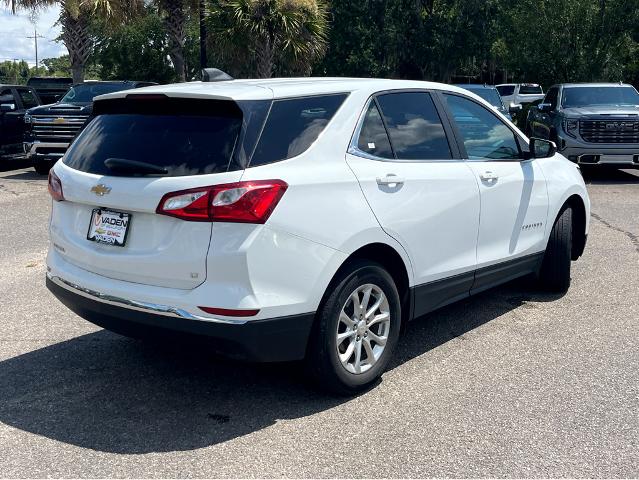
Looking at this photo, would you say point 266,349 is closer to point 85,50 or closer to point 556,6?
point 85,50

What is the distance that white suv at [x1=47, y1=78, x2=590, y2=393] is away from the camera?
371 centimetres

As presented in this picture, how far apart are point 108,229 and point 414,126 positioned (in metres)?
2.07

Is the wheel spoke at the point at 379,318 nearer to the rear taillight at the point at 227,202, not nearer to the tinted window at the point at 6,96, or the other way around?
the rear taillight at the point at 227,202

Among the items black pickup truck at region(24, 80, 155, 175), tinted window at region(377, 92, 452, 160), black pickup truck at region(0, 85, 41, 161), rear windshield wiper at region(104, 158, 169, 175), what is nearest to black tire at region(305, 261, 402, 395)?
tinted window at region(377, 92, 452, 160)

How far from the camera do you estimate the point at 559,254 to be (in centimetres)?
632

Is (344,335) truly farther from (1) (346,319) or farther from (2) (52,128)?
(2) (52,128)

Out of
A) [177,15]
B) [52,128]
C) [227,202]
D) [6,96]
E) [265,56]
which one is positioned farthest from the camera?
[177,15]

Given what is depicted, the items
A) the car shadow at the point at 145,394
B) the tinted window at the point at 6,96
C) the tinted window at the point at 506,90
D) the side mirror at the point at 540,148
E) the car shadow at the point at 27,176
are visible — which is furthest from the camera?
the tinted window at the point at 506,90

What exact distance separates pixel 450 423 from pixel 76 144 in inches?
109

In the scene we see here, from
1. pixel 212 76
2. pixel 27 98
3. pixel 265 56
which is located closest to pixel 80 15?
pixel 27 98

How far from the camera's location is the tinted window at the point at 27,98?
57.5 ft

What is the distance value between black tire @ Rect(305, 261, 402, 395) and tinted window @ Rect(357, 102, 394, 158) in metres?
0.69

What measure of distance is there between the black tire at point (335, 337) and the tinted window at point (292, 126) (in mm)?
751

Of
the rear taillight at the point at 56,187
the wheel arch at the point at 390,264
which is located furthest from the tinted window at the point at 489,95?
the rear taillight at the point at 56,187
